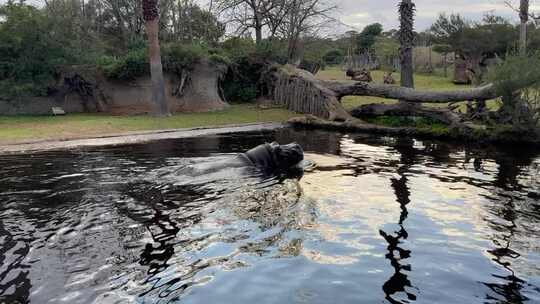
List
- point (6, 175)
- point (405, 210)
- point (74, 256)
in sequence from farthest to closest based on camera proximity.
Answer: point (6, 175) < point (405, 210) < point (74, 256)

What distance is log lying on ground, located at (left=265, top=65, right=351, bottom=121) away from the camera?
2088 centimetres

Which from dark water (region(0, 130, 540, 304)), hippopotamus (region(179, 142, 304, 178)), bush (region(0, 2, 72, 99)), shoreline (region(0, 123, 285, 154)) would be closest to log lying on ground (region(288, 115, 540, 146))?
shoreline (region(0, 123, 285, 154))

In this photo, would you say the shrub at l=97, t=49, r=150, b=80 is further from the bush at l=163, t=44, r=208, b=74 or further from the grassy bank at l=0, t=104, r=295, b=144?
the grassy bank at l=0, t=104, r=295, b=144

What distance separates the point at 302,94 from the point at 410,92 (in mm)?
5951

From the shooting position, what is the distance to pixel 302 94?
76.1ft

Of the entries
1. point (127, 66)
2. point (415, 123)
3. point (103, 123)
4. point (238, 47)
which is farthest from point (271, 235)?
point (238, 47)

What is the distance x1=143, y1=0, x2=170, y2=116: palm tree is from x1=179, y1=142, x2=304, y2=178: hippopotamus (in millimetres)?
12237

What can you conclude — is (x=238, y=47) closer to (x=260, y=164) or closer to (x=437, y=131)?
(x=437, y=131)

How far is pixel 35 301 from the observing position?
489 centimetres

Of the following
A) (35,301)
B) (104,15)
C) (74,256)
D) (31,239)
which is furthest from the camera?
(104,15)

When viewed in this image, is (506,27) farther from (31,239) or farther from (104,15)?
(31,239)

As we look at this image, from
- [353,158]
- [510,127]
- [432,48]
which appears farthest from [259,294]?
[432,48]

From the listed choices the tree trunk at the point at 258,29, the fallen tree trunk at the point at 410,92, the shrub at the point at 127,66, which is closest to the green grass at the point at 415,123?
the fallen tree trunk at the point at 410,92

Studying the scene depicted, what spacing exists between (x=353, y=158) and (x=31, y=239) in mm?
8120
